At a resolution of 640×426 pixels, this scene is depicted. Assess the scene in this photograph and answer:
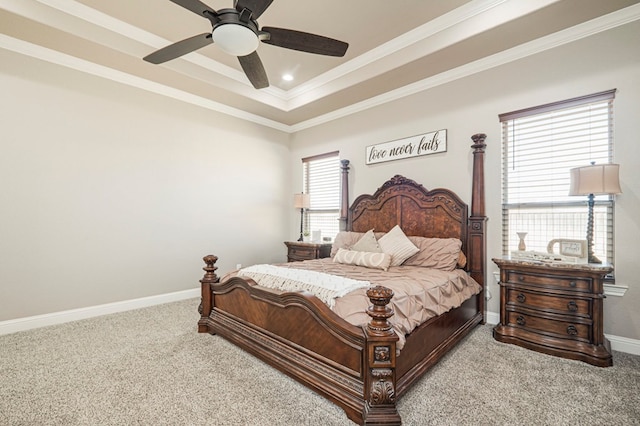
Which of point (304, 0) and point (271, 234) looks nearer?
point (304, 0)

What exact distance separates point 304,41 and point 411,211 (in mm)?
2353

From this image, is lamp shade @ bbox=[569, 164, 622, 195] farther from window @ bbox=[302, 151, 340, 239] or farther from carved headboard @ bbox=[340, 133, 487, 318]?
window @ bbox=[302, 151, 340, 239]

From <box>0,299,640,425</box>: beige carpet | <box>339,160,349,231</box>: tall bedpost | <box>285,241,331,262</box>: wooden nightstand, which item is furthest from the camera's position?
<box>339,160,349,231</box>: tall bedpost

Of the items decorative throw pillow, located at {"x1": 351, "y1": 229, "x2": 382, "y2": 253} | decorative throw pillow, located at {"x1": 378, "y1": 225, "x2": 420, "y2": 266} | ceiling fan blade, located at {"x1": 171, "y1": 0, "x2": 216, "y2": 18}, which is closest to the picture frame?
decorative throw pillow, located at {"x1": 378, "y1": 225, "x2": 420, "y2": 266}

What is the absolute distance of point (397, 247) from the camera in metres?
3.25

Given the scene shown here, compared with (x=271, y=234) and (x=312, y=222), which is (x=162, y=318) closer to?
(x=271, y=234)

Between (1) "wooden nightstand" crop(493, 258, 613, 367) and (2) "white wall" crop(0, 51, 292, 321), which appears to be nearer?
(1) "wooden nightstand" crop(493, 258, 613, 367)

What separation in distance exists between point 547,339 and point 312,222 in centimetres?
366

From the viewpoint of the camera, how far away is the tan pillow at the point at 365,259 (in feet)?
10.0

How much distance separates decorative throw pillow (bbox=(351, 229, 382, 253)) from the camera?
3.36 meters

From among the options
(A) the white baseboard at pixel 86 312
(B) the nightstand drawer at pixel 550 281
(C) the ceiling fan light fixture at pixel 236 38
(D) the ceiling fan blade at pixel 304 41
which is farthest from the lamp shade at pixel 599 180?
(A) the white baseboard at pixel 86 312

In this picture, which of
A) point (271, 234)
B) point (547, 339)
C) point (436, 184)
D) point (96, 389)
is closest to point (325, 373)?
point (96, 389)

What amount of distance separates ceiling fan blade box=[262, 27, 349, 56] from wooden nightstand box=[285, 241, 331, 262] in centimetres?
263

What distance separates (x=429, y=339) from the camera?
2.13 metres
